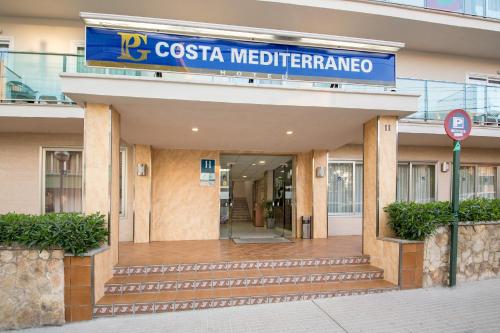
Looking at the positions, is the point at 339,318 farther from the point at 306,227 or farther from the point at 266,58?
the point at 306,227

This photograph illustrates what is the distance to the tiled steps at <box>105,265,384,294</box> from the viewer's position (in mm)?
5016

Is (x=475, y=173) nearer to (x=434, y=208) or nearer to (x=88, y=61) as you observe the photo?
(x=434, y=208)

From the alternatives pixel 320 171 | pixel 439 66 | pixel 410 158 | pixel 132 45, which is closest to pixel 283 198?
pixel 320 171

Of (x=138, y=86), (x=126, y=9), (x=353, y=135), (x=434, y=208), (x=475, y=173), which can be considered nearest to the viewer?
(x=138, y=86)

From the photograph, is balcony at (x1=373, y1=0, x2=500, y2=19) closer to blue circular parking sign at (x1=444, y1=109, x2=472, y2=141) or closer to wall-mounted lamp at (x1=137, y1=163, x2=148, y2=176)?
blue circular parking sign at (x1=444, y1=109, x2=472, y2=141)

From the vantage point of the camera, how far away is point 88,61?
15.9 feet

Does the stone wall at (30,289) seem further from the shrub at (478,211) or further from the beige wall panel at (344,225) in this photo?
the beige wall panel at (344,225)

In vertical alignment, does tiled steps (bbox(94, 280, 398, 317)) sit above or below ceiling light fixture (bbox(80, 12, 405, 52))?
below

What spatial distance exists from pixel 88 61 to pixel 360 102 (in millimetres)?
4800

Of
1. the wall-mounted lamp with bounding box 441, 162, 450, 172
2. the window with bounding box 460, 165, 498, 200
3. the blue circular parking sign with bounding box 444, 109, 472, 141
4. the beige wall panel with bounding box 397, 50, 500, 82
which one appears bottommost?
the window with bounding box 460, 165, 498, 200

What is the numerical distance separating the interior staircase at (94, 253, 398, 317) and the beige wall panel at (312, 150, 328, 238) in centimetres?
326

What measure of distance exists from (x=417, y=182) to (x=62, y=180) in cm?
1151

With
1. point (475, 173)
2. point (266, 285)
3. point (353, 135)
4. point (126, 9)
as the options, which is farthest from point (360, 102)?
point (475, 173)

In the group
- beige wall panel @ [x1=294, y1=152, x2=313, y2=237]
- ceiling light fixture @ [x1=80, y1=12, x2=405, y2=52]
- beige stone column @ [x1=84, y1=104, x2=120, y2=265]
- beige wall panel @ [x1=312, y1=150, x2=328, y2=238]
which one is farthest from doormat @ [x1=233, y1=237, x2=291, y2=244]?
ceiling light fixture @ [x1=80, y1=12, x2=405, y2=52]
